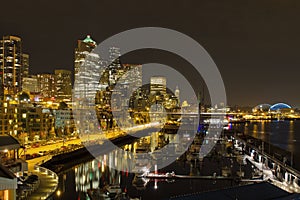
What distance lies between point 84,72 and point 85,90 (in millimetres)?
3479

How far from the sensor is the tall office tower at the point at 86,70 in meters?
41.3

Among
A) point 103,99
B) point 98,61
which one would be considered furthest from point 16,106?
point 98,61

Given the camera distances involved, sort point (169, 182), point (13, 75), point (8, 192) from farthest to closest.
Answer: point (13, 75) → point (169, 182) → point (8, 192)

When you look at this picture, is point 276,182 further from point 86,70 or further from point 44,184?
point 86,70

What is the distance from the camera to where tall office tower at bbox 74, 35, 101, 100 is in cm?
4128

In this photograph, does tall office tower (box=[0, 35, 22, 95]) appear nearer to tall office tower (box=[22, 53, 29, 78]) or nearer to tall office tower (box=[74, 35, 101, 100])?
tall office tower (box=[22, 53, 29, 78])

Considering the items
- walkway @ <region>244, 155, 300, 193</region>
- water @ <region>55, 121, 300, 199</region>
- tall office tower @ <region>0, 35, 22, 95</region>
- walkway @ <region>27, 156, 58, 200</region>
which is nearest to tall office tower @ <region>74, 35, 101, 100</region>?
tall office tower @ <region>0, 35, 22, 95</region>

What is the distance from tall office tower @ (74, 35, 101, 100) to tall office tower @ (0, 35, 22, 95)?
921cm

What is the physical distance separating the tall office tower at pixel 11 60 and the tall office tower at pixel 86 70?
30.2 feet

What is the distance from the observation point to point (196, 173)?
8.39 m

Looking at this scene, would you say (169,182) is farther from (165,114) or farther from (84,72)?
(84,72)

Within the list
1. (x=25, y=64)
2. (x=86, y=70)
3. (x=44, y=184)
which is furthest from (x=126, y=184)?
(x=86, y=70)

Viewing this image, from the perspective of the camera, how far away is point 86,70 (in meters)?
44.2

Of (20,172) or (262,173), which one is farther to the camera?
(262,173)
